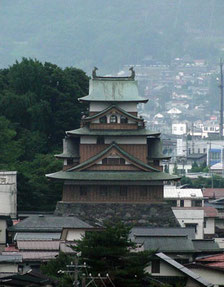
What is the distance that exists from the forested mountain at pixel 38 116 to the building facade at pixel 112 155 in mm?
5293

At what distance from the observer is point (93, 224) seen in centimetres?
6700

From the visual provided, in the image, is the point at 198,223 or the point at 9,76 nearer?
the point at 198,223

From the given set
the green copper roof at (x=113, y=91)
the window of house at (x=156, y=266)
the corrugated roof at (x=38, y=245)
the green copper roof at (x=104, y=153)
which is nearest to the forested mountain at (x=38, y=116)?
the green copper roof at (x=113, y=91)

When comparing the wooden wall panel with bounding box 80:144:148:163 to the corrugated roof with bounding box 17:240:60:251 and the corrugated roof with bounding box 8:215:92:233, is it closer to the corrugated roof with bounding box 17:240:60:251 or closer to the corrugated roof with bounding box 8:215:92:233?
the corrugated roof with bounding box 8:215:92:233

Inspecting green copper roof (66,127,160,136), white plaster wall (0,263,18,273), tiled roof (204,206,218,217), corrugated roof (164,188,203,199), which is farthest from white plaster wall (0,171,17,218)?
white plaster wall (0,263,18,273)

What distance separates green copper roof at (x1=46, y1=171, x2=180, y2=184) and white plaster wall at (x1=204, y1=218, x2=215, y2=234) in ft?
19.3

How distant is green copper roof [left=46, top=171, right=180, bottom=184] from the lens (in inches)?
2788

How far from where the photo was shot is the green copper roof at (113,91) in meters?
74.2

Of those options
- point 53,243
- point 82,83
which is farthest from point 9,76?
point 53,243

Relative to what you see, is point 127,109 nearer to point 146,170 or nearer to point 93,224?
point 146,170

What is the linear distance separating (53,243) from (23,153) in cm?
3182

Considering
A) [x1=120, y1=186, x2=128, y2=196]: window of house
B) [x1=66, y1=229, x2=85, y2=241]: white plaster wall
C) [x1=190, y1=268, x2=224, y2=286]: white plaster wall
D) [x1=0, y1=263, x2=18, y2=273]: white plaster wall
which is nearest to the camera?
[x1=190, y1=268, x2=224, y2=286]: white plaster wall

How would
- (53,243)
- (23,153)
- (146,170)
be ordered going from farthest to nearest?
(23,153), (146,170), (53,243)

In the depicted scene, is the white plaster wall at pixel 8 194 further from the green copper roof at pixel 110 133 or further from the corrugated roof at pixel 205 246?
the corrugated roof at pixel 205 246
